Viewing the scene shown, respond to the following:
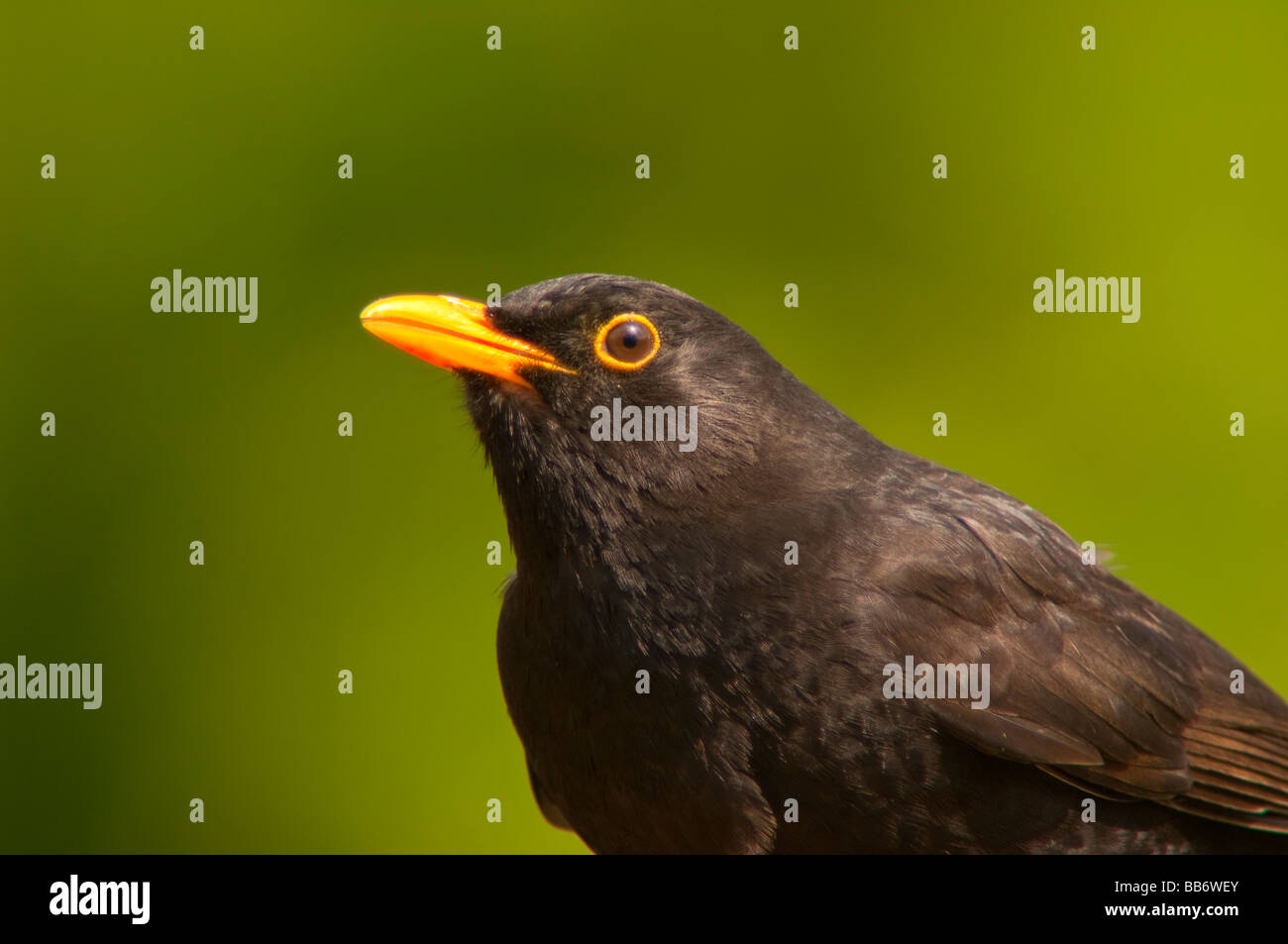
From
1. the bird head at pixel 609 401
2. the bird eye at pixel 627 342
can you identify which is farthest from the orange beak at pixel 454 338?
the bird eye at pixel 627 342

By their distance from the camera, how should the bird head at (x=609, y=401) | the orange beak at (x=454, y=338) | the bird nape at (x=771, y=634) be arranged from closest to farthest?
the bird nape at (x=771, y=634)
the bird head at (x=609, y=401)
the orange beak at (x=454, y=338)

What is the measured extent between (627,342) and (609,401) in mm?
181

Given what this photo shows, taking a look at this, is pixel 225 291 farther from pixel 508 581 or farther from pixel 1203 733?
pixel 1203 733

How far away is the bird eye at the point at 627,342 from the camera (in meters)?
4.25

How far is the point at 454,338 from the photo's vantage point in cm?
441

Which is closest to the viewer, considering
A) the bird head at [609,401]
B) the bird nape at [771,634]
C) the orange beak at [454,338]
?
the bird nape at [771,634]

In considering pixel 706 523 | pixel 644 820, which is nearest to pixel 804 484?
pixel 706 523

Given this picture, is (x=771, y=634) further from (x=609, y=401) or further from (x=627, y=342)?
(x=627, y=342)

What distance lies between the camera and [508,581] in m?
4.89

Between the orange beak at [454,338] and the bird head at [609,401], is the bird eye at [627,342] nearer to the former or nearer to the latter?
the bird head at [609,401]

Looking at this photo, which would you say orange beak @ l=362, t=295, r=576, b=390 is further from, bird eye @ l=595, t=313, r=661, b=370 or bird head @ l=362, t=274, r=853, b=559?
bird eye @ l=595, t=313, r=661, b=370

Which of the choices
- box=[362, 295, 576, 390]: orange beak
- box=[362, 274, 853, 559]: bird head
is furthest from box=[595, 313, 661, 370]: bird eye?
box=[362, 295, 576, 390]: orange beak

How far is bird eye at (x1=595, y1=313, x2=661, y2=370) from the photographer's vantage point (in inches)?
167

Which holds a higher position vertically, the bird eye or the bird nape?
the bird eye
